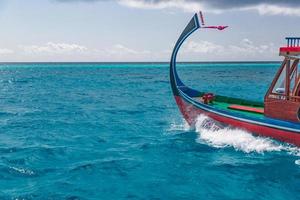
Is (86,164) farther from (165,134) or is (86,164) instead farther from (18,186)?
(165,134)

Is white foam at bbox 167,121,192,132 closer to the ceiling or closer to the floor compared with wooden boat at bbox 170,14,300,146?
closer to the floor

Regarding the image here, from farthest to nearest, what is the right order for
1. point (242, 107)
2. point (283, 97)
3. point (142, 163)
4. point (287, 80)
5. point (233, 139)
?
point (242, 107)
point (233, 139)
point (283, 97)
point (287, 80)
point (142, 163)

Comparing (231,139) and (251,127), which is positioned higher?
(251,127)

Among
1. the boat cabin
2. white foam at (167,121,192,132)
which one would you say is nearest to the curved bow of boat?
white foam at (167,121,192,132)

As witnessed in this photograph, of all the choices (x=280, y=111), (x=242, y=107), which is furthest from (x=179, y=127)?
(x=280, y=111)

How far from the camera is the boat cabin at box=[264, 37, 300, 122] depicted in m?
14.5

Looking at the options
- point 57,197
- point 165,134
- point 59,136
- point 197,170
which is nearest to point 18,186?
point 57,197

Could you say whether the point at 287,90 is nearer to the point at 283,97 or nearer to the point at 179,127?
the point at 283,97

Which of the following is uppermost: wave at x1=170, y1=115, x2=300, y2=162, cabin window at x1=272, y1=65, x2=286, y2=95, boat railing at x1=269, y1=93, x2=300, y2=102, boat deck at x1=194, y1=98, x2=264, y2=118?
cabin window at x1=272, y1=65, x2=286, y2=95

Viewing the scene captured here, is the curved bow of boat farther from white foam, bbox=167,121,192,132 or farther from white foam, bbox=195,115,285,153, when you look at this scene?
white foam, bbox=195,115,285,153

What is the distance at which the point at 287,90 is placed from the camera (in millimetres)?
14789

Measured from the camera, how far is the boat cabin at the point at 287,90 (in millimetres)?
14453

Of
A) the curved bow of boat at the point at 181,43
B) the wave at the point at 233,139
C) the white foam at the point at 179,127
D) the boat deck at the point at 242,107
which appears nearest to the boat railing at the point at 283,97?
the boat deck at the point at 242,107

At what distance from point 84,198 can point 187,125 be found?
11.0m
